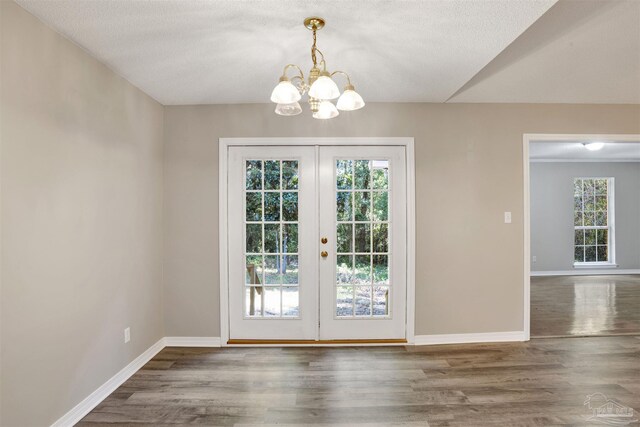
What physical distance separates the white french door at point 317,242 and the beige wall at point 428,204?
180mm

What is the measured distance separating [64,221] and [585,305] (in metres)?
5.94

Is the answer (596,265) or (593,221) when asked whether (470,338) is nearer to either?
(596,265)

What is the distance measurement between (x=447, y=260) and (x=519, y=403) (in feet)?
4.30

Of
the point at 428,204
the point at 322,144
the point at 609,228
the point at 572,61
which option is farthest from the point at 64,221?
the point at 609,228

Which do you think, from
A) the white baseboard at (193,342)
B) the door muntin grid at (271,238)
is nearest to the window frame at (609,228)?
the door muntin grid at (271,238)

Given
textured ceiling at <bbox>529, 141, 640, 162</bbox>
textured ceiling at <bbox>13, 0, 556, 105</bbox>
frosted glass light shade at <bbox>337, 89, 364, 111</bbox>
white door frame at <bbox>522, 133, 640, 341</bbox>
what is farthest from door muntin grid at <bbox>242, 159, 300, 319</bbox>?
textured ceiling at <bbox>529, 141, 640, 162</bbox>

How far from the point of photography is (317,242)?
3.35 meters

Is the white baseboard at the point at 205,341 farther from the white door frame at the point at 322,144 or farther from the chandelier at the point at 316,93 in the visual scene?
the chandelier at the point at 316,93

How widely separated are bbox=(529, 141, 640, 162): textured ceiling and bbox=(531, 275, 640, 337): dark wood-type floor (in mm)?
2382

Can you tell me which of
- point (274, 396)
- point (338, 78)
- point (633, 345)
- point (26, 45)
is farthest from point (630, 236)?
point (26, 45)

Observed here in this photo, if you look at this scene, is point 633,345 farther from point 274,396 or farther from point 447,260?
point 274,396

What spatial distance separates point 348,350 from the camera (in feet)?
10.6

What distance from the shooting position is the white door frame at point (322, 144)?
332 cm

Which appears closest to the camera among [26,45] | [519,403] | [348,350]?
[26,45]
